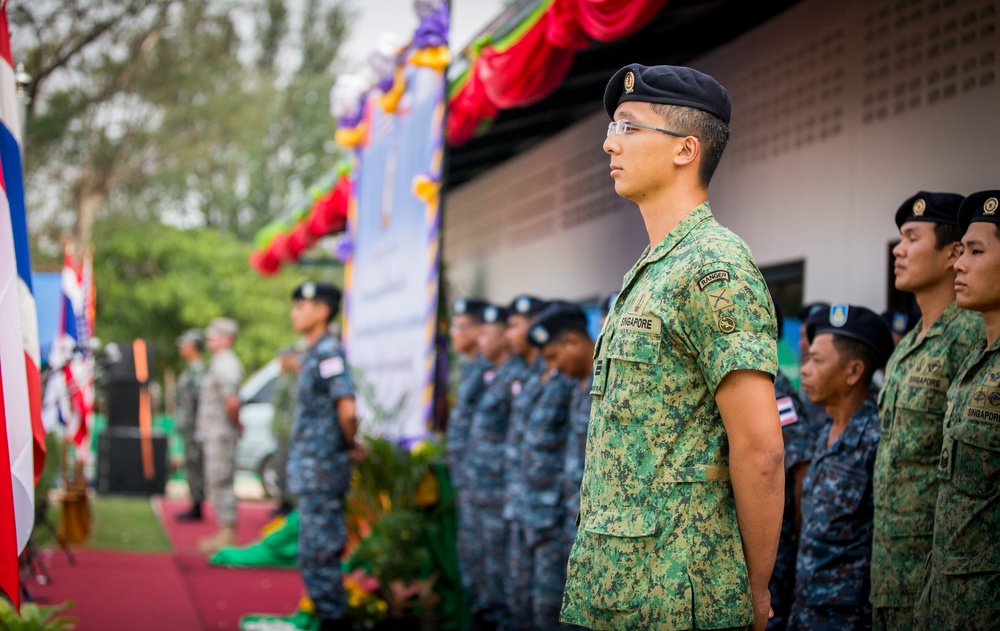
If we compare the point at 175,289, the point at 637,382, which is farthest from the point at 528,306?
the point at 175,289

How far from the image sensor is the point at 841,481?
3445 mm

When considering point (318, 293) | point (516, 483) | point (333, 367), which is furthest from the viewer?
point (318, 293)

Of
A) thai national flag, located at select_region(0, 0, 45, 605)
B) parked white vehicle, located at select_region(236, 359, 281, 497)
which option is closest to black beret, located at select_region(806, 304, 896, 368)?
thai national flag, located at select_region(0, 0, 45, 605)

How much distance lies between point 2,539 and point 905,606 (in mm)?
2400

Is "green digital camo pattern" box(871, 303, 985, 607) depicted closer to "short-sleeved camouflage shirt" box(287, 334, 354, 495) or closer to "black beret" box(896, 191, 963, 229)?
"black beret" box(896, 191, 963, 229)

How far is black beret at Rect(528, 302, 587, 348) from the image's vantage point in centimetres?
529

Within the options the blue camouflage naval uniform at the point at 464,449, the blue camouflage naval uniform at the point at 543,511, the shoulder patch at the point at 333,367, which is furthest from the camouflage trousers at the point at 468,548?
the shoulder patch at the point at 333,367

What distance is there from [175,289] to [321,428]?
796 inches

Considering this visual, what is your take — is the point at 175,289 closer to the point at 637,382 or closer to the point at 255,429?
the point at 255,429

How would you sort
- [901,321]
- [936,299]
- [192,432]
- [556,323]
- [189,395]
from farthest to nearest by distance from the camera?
[189,395] → [192,432] → [556,323] → [901,321] → [936,299]

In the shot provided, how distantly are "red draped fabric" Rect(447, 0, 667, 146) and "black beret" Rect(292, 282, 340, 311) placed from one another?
4.38 feet

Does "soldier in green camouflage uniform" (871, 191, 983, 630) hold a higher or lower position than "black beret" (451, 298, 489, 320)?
lower

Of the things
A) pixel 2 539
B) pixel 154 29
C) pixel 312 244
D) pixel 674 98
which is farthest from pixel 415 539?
pixel 154 29

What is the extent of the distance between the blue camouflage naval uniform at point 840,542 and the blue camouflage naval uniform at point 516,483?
2162 millimetres
